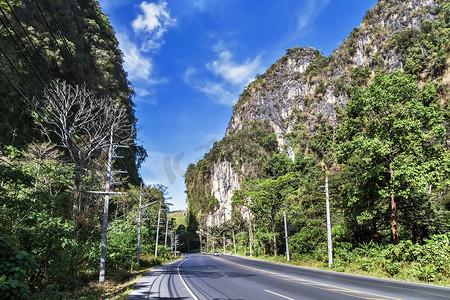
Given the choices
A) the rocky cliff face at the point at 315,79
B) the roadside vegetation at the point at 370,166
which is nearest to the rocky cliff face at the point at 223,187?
the rocky cliff face at the point at 315,79

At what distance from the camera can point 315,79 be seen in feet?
304

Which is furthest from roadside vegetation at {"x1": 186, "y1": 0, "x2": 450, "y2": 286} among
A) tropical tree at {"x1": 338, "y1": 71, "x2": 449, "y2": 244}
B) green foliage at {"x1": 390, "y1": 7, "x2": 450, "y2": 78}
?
green foliage at {"x1": 390, "y1": 7, "x2": 450, "y2": 78}

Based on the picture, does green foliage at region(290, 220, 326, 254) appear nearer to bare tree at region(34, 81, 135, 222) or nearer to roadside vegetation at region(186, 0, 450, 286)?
roadside vegetation at region(186, 0, 450, 286)

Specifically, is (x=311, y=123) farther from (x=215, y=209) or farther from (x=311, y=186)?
(x=215, y=209)

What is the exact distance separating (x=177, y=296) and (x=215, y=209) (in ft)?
305

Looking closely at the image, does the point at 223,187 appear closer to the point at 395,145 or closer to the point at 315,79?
the point at 315,79

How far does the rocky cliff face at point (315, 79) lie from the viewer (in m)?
71.8

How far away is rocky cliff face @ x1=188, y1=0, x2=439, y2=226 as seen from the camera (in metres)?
71.8

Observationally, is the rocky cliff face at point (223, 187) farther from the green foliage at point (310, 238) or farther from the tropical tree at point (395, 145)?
the tropical tree at point (395, 145)

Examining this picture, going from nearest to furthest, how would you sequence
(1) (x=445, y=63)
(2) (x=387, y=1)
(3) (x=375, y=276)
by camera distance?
(3) (x=375, y=276) < (1) (x=445, y=63) < (2) (x=387, y=1)

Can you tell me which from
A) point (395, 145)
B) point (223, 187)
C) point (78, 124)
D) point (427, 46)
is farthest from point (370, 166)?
point (223, 187)

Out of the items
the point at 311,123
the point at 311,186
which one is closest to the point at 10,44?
the point at 311,186

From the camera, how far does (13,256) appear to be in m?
5.28

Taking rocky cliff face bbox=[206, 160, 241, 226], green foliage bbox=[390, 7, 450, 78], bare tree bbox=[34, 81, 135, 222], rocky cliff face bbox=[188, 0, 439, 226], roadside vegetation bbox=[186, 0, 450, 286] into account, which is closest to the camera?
bare tree bbox=[34, 81, 135, 222]
